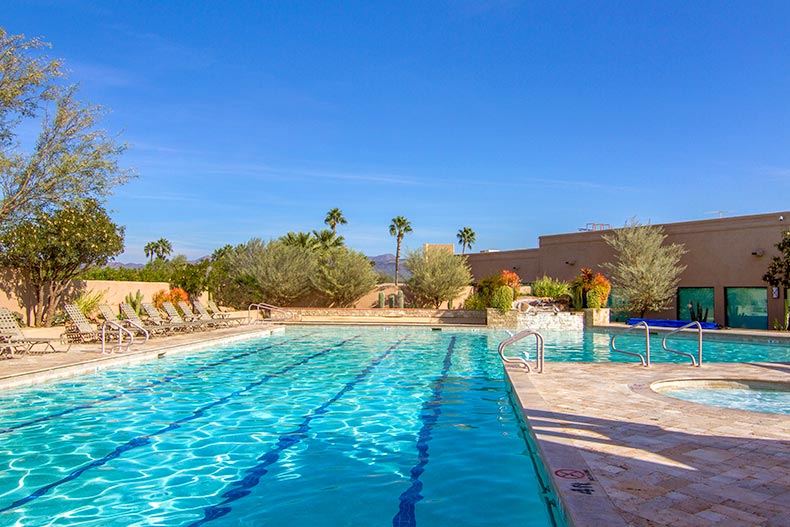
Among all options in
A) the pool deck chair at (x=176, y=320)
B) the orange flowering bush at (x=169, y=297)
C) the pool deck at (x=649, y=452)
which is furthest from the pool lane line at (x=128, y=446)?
the orange flowering bush at (x=169, y=297)

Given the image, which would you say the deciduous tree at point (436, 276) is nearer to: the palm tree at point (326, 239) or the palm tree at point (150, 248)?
the palm tree at point (326, 239)

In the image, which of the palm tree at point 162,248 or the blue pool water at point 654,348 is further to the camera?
the palm tree at point 162,248

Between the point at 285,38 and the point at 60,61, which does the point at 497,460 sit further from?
the point at 285,38

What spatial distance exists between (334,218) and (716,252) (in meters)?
32.4

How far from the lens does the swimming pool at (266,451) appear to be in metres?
4.48

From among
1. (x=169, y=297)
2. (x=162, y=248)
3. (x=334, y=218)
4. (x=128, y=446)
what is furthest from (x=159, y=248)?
(x=128, y=446)

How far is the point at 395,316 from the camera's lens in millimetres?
25859

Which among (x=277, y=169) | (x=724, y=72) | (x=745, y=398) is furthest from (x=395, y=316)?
(x=745, y=398)

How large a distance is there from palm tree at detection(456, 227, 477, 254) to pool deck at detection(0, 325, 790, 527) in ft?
166

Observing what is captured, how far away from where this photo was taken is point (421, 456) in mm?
5957

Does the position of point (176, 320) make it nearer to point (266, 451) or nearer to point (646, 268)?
point (266, 451)

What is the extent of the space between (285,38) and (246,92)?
8.79 ft

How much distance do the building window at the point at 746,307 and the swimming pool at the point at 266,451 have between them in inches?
686

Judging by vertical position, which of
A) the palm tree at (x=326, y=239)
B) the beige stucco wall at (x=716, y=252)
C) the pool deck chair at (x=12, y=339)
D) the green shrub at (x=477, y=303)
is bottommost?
the pool deck chair at (x=12, y=339)
